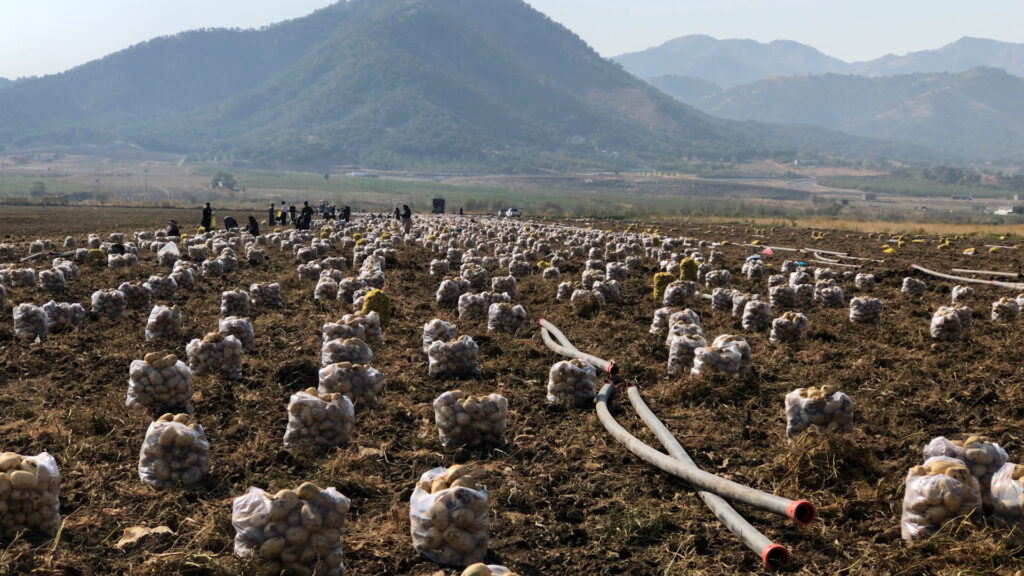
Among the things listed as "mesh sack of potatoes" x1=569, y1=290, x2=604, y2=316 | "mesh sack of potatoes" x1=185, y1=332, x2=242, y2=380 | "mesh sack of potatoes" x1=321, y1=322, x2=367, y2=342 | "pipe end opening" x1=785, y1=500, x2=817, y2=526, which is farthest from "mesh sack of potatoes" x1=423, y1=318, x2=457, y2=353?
"pipe end opening" x1=785, y1=500, x2=817, y2=526

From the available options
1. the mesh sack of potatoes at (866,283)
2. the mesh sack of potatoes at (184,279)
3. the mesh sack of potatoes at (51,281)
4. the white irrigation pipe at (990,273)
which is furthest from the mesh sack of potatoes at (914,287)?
the mesh sack of potatoes at (51,281)

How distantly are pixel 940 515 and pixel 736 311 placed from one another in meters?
12.6

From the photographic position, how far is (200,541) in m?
7.55

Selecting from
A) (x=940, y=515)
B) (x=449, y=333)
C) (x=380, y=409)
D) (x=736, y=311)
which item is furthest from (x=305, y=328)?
(x=940, y=515)

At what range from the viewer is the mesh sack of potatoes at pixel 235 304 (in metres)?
20.1

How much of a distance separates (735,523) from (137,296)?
18.1 meters

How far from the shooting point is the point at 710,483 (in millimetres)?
8602

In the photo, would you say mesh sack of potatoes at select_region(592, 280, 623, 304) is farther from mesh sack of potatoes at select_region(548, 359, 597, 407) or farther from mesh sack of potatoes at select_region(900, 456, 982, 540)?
mesh sack of potatoes at select_region(900, 456, 982, 540)

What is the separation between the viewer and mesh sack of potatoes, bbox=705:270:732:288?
2592 centimetres

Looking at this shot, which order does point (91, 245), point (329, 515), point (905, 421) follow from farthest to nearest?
point (91, 245), point (905, 421), point (329, 515)

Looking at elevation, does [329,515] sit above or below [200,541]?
above

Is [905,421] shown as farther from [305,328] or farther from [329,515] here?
[305,328]

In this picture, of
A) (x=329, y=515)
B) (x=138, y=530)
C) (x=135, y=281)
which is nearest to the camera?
(x=329, y=515)

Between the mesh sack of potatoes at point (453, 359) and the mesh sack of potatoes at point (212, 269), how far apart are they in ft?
56.1
